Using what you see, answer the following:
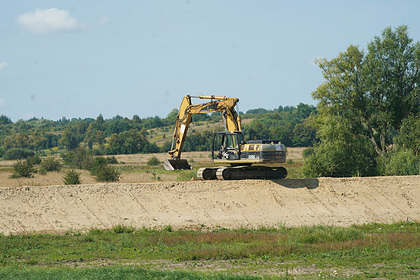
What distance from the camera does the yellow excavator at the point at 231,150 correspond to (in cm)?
3153

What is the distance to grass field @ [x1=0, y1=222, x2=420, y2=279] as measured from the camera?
15.2m

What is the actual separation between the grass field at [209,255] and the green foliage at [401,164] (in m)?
17.0

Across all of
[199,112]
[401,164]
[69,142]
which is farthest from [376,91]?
[69,142]

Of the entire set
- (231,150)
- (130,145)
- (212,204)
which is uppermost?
(130,145)

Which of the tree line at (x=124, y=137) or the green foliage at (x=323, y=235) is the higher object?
the tree line at (x=124, y=137)

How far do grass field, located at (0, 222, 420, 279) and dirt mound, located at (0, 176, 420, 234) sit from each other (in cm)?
251

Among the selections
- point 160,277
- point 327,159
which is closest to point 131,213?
point 160,277

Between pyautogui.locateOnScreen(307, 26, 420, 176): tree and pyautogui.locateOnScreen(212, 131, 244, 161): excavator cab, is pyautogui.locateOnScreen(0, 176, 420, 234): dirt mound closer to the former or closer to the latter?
pyautogui.locateOnScreen(212, 131, 244, 161): excavator cab

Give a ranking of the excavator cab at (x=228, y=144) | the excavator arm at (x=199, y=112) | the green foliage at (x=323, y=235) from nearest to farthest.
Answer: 1. the green foliage at (x=323, y=235)
2. the excavator cab at (x=228, y=144)
3. the excavator arm at (x=199, y=112)

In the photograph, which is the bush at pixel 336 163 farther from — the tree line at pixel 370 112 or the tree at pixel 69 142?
the tree at pixel 69 142

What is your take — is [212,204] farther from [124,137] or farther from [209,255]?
[124,137]

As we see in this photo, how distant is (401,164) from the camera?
41031 mm

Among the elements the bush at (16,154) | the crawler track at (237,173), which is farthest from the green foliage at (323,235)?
the bush at (16,154)

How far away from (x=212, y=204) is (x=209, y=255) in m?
10.8
